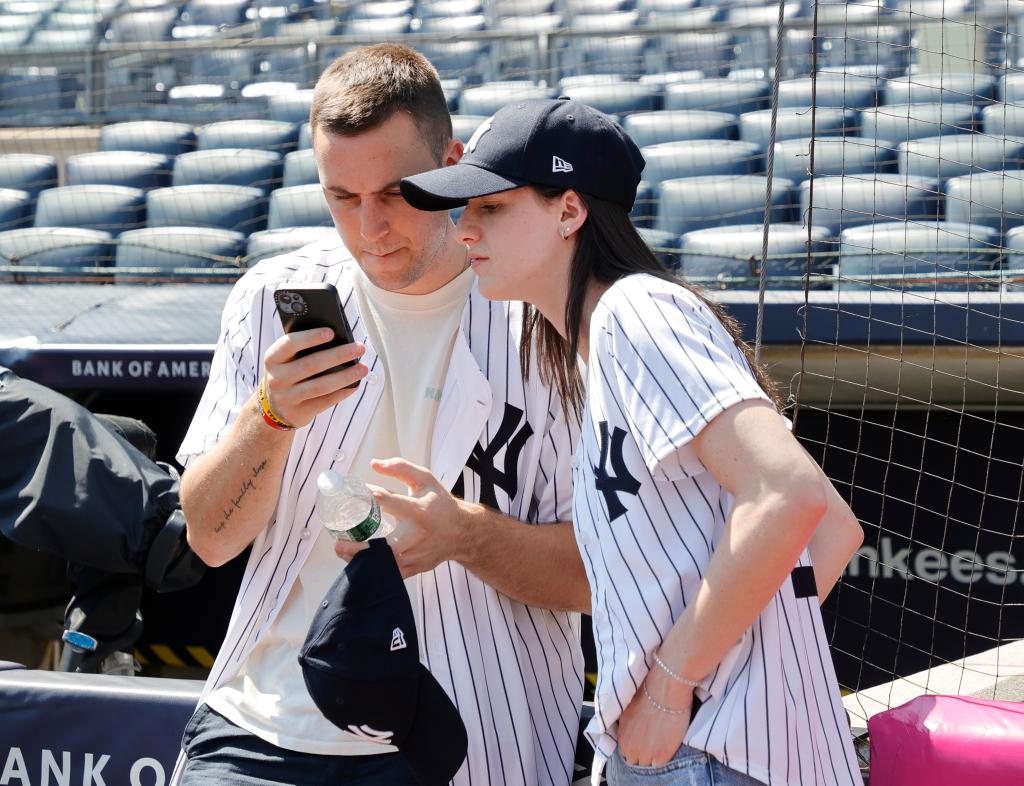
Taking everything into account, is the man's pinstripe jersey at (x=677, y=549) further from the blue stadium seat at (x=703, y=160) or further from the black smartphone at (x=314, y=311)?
the blue stadium seat at (x=703, y=160)

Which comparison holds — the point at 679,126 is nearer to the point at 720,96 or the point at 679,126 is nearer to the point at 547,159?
the point at 720,96

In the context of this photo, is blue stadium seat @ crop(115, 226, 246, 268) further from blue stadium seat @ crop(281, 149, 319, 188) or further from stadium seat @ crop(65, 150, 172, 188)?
stadium seat @ crop(65, 150, 172, 188)

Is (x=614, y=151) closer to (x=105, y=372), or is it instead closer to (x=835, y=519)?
(x=835, y=519)

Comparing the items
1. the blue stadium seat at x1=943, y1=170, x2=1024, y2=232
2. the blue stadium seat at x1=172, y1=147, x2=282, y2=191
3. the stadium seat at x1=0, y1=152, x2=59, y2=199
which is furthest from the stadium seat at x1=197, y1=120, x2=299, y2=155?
the blue stadium seat at x1=943, y1=170, x2=1024, y2=232

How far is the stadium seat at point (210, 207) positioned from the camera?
5.59 m

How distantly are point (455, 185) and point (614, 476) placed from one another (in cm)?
42

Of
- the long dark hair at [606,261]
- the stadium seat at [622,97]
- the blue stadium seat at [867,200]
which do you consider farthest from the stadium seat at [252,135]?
the long dark hair at [606,261]

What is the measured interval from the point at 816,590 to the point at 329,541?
0.72 m

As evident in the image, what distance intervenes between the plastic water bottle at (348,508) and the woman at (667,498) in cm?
28

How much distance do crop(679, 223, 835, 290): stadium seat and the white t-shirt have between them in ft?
7.18

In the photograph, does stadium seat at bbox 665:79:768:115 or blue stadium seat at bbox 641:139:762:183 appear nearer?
blue stadium seat at bbox 641:139:762:183

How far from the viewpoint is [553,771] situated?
5.82 ft

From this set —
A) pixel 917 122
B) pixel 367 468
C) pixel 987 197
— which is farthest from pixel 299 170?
pixel 367 468

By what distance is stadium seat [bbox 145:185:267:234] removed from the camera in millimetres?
5594
